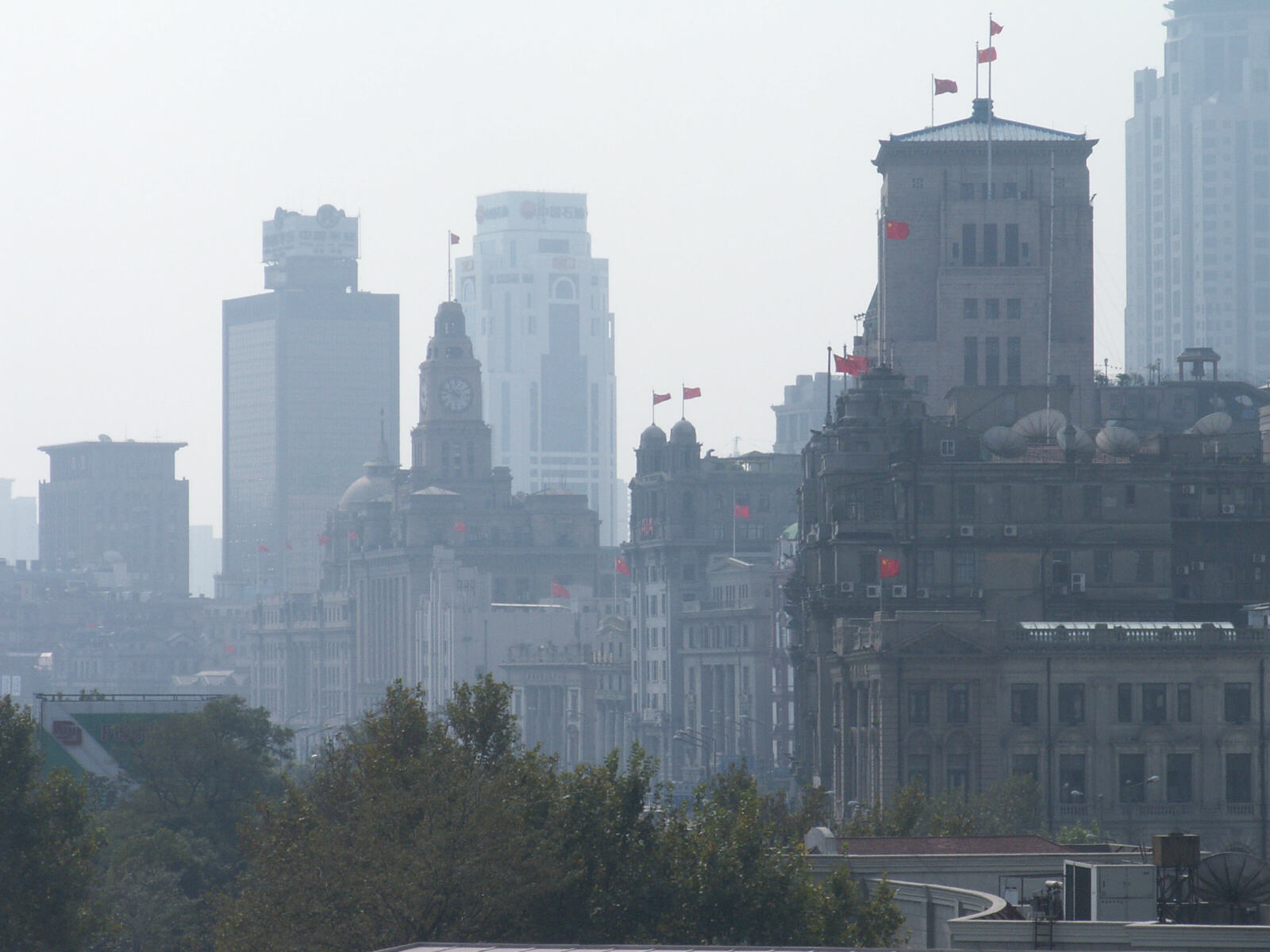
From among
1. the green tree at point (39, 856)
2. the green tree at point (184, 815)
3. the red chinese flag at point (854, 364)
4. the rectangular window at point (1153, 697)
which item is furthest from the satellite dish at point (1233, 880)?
the red chinese flag at point (854, 364)

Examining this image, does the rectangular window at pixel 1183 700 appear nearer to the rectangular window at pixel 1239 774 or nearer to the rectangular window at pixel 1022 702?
the rectangular window at pixel 1239 774

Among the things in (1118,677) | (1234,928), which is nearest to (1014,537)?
(1118,677)

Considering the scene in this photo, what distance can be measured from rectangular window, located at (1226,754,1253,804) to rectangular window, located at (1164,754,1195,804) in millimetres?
1864

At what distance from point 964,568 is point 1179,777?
73.4ft

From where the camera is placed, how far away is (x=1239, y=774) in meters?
157

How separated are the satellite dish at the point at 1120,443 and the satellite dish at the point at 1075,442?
0.98 meters

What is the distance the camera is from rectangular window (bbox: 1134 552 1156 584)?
17375cm

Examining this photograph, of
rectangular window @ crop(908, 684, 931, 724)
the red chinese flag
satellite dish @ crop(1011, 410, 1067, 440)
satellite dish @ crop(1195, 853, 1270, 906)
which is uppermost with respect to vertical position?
the red chinese flag

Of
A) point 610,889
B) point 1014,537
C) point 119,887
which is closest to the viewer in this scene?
point 610,889

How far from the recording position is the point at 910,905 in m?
93.2

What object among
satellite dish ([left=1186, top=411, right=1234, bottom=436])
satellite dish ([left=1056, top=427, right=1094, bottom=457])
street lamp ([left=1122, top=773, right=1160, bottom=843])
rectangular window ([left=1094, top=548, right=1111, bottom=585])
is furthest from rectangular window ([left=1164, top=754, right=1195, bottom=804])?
satellite dish ([left=1186, top=411, right=1234, bottom=436])

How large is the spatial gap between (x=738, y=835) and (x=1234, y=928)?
22.5m

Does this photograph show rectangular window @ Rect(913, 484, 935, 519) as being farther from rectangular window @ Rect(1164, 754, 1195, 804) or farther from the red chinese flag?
rectangular window @ Rect(1164, 754, 1195, 804)

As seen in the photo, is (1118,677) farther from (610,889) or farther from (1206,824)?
(610,889)
